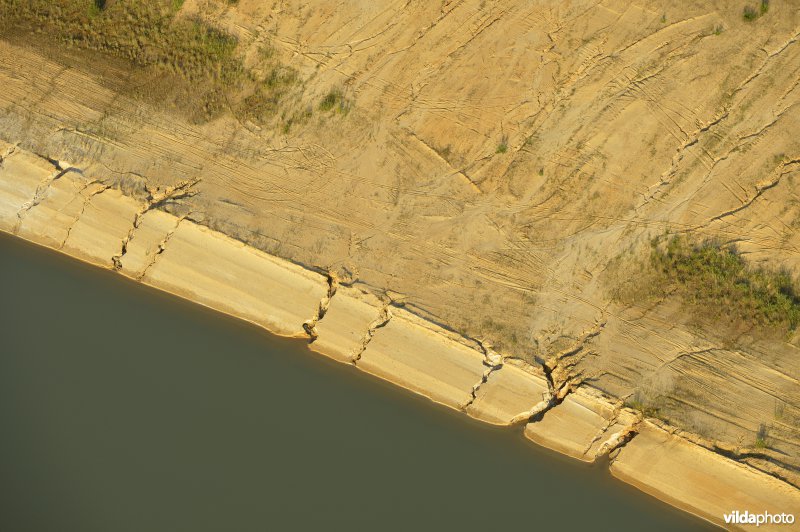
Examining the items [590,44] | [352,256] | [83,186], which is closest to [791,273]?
[590,44]

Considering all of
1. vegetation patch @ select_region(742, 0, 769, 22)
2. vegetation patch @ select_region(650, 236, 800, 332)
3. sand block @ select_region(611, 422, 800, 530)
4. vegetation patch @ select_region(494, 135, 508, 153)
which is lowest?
sand block @ select_region(611, 422, 800, 530)

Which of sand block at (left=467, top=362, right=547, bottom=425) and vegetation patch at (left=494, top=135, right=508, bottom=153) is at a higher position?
vegetation patch at (left=494, top=135, right=508, bottom=153)

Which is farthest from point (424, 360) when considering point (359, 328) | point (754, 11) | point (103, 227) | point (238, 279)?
point (754, 11)

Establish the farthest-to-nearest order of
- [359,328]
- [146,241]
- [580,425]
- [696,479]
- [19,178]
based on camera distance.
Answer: [19,178] < [146,241] < [359,328] < [580,425] < [696,479]

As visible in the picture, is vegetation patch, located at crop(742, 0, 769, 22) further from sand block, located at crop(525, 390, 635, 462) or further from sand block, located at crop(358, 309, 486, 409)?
sand block, located at crop(358, 309, 486, 409)

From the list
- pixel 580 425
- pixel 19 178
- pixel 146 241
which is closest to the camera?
pixel 580 425

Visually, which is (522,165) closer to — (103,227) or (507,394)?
(507,394)

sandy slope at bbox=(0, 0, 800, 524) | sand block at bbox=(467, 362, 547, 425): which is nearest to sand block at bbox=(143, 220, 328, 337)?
sandy slope at bbox=(0, 0, 800, 524)
